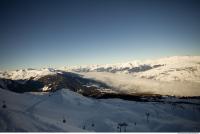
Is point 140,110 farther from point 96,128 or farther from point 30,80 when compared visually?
point 30,80

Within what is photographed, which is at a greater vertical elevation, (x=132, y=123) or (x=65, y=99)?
(x=65, y=99)

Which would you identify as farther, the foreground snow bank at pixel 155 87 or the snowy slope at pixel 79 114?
the foreground snow bank at pixel 155 87

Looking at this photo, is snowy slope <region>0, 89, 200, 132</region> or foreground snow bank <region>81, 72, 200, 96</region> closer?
snowy slope <region>0, 89, 200, 132</region>

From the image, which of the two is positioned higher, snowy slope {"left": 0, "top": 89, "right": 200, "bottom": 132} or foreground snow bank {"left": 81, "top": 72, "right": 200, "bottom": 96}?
snowy slope {"left": 0, "top": 89, "right": 200, "bottom": 132}

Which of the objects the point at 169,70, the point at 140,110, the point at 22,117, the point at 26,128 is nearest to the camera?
the point at 26,128

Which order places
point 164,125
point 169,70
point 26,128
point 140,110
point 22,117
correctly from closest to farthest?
1. point 26,128
2. point 22,117
3. point 164,125
4. point 140,110
5. point 169,70

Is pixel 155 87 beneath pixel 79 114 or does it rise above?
beneath

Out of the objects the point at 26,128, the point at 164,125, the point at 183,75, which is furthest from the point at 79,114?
the point at 183,75

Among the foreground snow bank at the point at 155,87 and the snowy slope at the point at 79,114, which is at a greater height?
the snowy slope at the point at 79,114

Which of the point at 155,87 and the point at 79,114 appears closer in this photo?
the point at 79,114

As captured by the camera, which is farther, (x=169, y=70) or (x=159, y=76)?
(x=169, y=70)
